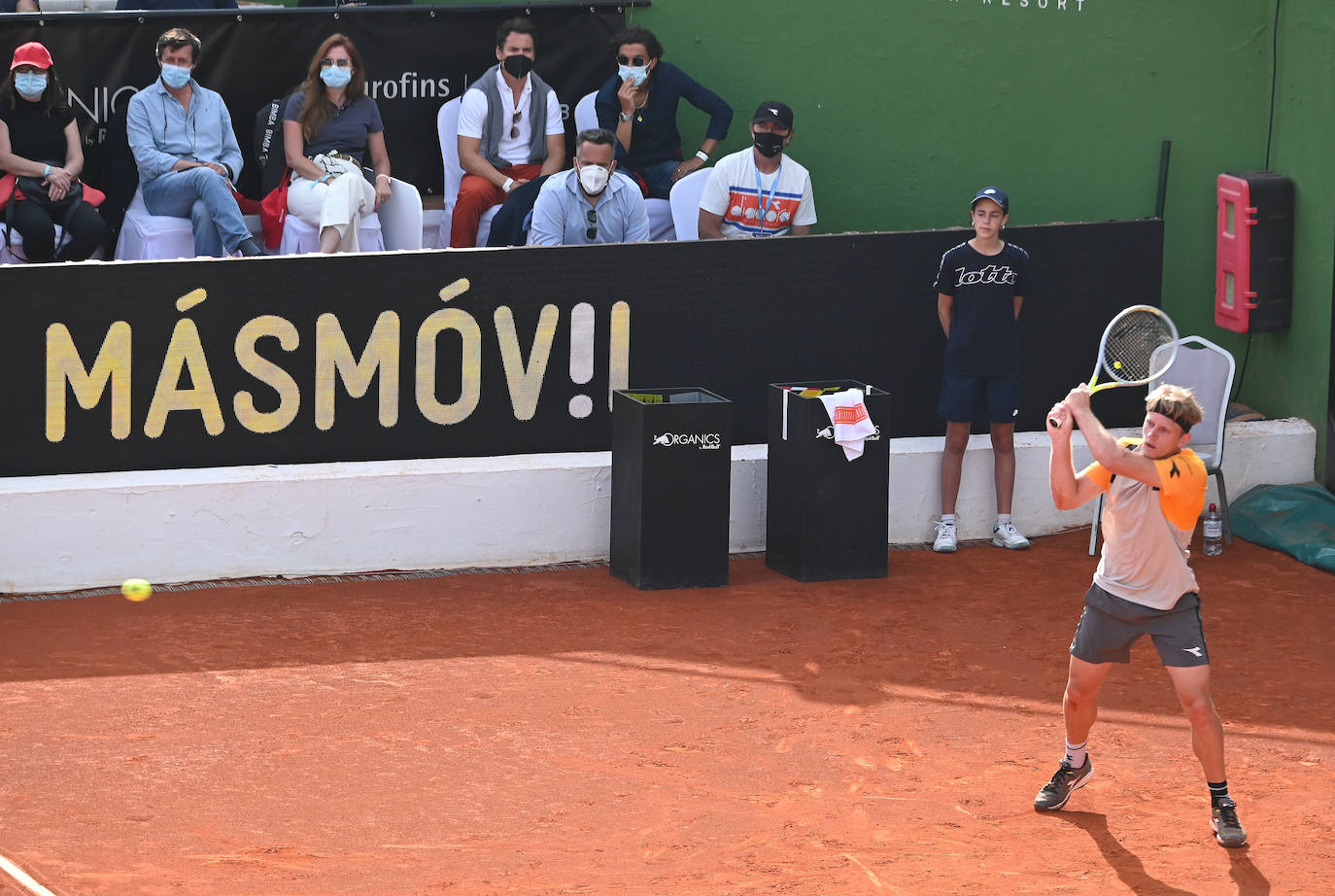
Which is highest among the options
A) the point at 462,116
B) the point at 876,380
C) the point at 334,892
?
the point at 462,116

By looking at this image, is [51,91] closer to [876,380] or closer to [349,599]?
[349,599]

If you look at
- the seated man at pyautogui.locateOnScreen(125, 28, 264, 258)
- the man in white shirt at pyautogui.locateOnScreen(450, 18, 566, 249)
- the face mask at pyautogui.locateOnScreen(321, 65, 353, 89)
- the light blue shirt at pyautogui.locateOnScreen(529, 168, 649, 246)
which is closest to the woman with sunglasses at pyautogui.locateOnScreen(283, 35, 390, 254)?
the face mask at pyautogui.locateOnScreen(321, 65, 353, 89)

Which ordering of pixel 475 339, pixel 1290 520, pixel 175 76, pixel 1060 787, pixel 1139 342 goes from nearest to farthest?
pixel 1060 787
pixel 1139 342
pixel 475 339
pixel 1290 520
pixel 175 76

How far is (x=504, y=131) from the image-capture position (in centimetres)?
1223

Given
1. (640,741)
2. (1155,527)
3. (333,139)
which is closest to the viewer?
(1155,527)

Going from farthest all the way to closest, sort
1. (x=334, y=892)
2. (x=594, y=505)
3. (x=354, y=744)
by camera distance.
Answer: (x=594, y=505), (x=354, y=744), (x=334, y=892)

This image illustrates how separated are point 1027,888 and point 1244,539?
5275 millimetres

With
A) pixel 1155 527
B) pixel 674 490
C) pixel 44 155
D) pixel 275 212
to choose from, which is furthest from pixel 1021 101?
pixel 1155 527

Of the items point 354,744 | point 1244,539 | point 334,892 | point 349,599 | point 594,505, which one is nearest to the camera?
point 334,892

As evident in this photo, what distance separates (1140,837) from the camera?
6.82 metres

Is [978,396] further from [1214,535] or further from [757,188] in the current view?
[757,188]

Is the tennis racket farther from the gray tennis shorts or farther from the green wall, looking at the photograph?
the gray tennis shorts

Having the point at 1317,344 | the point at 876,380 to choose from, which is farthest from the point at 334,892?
the point at 1317,344

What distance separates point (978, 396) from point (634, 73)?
132 inches
